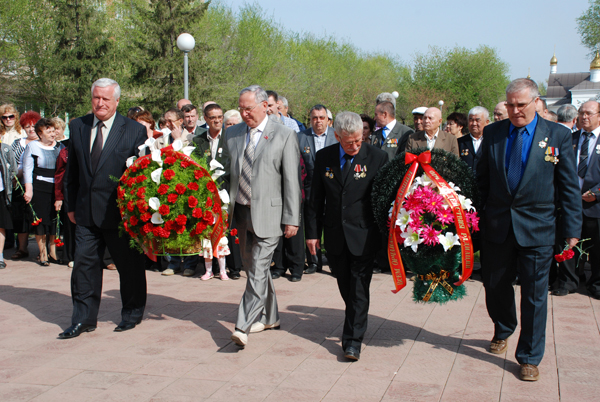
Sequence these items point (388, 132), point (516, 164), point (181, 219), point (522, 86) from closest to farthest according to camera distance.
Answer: point (522, 86), point (516, 164), point (181, 219), point (388, 132)

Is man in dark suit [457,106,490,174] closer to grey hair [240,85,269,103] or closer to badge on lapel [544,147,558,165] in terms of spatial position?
badge on lapel [544,147,558,165]

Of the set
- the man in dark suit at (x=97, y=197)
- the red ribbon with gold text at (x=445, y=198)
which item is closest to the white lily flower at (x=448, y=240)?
the red ribbon with gold text at (x=445, y=198)

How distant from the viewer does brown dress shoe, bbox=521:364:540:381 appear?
165 inches

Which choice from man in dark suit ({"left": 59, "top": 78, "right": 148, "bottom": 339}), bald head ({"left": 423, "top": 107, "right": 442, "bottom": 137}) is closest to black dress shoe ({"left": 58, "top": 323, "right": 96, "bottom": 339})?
man in dark suit ({"left": 59, "top": 78, "right": 148, "bottom": 339})

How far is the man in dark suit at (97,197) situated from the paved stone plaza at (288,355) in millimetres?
343

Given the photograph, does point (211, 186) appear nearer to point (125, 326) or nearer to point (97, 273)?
point (97, 273)

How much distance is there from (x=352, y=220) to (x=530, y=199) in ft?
4.54

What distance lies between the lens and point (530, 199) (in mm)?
4379

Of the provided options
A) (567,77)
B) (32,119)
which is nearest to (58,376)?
(32,119)

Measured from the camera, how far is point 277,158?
5.11m

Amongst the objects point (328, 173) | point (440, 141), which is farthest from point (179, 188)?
point (440, 141)

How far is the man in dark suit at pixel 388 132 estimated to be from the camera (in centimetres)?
827

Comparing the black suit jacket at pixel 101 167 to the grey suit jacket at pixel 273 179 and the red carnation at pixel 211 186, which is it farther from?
the grey suit jacket at pixel 273 179

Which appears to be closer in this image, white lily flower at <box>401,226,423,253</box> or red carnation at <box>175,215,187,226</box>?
white lily flower at <box>401,226,423,253</box>
